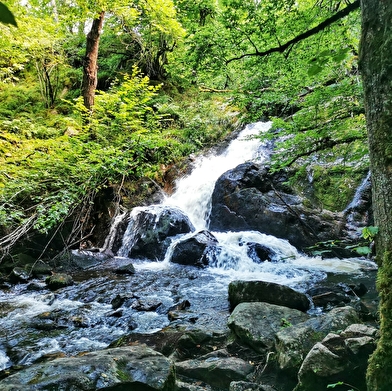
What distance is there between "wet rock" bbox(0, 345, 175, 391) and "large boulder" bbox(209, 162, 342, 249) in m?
6.68

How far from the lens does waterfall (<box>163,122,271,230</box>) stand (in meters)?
11.7

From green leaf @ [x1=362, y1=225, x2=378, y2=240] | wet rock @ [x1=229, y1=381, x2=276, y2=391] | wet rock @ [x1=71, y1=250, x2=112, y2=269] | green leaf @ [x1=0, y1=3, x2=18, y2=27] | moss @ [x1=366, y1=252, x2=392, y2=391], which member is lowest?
wet rock @ [x1=71, y1=250, x2=112, y2=269]

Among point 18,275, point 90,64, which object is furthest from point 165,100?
point 18,275

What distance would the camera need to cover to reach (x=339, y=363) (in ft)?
8.15

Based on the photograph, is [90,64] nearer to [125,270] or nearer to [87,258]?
[87,258]

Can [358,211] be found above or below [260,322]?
above

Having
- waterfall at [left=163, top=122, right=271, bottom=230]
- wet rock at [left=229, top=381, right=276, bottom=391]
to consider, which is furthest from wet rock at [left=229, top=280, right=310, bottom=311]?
waterfall at [left=163, top=122, right=271, bottom=230]

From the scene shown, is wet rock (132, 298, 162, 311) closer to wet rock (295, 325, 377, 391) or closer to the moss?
wet rock (295, 325, 377, 391)

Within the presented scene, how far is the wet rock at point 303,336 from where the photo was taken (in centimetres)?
299

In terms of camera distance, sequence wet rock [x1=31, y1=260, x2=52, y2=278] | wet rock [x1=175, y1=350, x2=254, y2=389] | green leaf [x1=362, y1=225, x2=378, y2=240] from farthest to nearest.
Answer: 1. wet rock [x1=31, y1=260, x2=52, y2=278]
2. wet rock [x1=175, y1=350, x2=254, y2=389]
3. green leaf [x1=362, y1=225, x2=378, y2=240]

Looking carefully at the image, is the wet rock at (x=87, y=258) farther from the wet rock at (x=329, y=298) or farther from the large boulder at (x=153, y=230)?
the wet rock at (x=329, y=298)

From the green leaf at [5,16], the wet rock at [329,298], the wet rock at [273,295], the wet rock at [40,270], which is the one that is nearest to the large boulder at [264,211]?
the wet rock at [329,298]

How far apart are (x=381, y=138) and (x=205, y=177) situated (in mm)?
11528

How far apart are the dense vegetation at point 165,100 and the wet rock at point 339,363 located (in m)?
2.22
